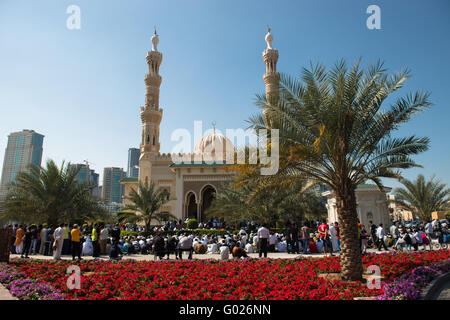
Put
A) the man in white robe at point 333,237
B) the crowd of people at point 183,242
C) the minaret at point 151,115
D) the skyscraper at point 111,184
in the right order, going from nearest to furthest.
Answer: the crowd of people at point 183,242
the man in white robe at point 333,237
the minaret at point 151,115
the skyscraper at point 111,184

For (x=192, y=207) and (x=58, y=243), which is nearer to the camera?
(x=58, y=243)

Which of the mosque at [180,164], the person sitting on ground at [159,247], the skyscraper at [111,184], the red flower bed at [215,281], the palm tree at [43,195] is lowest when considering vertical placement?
the red flower bed at [215,281]

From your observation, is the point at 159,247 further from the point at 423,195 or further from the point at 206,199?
the point at 206,199

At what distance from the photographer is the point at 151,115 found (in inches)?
1284

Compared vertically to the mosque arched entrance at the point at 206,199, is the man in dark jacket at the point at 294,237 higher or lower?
lower

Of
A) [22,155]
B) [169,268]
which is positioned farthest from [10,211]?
[22,155]

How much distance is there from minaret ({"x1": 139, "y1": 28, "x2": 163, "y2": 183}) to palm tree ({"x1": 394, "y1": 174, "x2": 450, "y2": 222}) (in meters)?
23.4

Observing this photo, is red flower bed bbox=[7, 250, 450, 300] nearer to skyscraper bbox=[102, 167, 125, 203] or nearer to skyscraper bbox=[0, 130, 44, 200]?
skyscraper bbox=[0, 130, 44, 200]

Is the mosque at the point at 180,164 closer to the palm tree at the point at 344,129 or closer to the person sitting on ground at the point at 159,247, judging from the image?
the person sitting on ground at the point at 159,247

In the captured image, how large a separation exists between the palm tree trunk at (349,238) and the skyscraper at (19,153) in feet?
286

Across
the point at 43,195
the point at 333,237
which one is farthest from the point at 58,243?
the point at 333,237

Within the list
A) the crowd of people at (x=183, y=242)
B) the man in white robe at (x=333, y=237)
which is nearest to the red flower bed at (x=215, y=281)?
the crowd of people at (x=183, y=242)

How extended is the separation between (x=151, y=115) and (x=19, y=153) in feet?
217

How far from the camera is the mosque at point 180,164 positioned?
98.4ft
